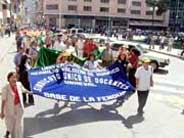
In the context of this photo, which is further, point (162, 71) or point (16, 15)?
point (16, 15)

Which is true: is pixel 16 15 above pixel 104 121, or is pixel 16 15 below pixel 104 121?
below

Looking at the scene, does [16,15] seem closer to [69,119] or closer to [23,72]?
[23,72]

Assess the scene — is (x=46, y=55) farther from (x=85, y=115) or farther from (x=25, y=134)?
(x=25, y=134)

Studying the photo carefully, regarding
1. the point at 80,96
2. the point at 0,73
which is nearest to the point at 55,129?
the point at 80,96

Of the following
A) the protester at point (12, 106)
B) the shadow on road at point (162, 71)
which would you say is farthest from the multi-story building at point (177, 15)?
the protester at point (12, 106)

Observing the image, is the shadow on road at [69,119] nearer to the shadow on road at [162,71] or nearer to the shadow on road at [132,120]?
the shadow on road at [132,120]

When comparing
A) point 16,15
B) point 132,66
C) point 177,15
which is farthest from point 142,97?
point 16,15

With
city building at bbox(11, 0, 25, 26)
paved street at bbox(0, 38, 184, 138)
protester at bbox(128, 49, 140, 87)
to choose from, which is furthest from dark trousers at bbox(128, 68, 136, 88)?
city building at bbox(11, 0, 25, 26)

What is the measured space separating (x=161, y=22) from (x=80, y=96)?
11993 centimetres

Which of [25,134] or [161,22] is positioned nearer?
[25,134]

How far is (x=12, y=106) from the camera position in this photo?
30.5 feet

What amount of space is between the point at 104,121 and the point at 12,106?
13.0 feet

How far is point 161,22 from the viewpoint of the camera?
429ft

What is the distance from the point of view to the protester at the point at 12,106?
926cm
